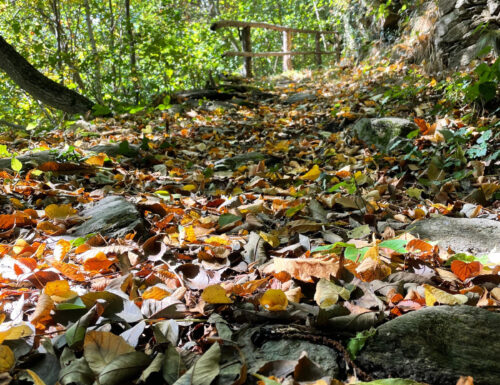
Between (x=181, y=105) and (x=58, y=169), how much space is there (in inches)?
139

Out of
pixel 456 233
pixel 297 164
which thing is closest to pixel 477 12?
pixel 297 164


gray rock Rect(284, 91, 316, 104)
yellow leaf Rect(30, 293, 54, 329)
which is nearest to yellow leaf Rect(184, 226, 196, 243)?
yellow leaf Rect(30, 293, 54, 329)

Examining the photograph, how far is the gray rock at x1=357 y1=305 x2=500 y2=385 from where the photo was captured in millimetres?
836

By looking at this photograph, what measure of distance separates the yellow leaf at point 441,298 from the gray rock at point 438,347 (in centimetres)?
7

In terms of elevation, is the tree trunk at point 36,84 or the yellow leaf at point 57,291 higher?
the tree trunk at point 36,84

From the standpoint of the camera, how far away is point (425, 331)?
94 centimetres

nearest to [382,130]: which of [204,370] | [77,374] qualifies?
[204,370]

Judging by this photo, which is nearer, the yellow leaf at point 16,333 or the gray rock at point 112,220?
the yellow leaf at point 16,333

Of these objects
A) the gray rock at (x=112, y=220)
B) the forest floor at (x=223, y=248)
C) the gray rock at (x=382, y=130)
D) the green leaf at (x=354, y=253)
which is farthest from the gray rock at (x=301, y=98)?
the green leaf at (x=354, y=253)

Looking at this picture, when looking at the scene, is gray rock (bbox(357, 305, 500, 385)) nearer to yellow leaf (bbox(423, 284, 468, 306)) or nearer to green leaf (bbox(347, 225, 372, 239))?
yellow leaf (bbox(423, 284, 468, 306))

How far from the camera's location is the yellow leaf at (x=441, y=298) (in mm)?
1098

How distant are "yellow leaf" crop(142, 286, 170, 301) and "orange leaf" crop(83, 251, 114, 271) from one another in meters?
0.30

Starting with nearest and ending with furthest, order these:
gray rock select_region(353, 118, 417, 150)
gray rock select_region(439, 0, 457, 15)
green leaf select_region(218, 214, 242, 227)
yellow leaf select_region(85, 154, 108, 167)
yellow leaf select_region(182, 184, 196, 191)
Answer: green leaf select_region(218, 214, 242, 227), yellow leaf select_region(182, 184, 196, 191), yellow leaf select_region(85, 154, 108, 167), gray rock select_region(353, 118, 417, 150), gray rock select_region(439, 0, 457, 15)

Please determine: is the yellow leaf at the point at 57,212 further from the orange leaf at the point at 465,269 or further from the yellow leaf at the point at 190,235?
the orange leaf at the point at 465,269
